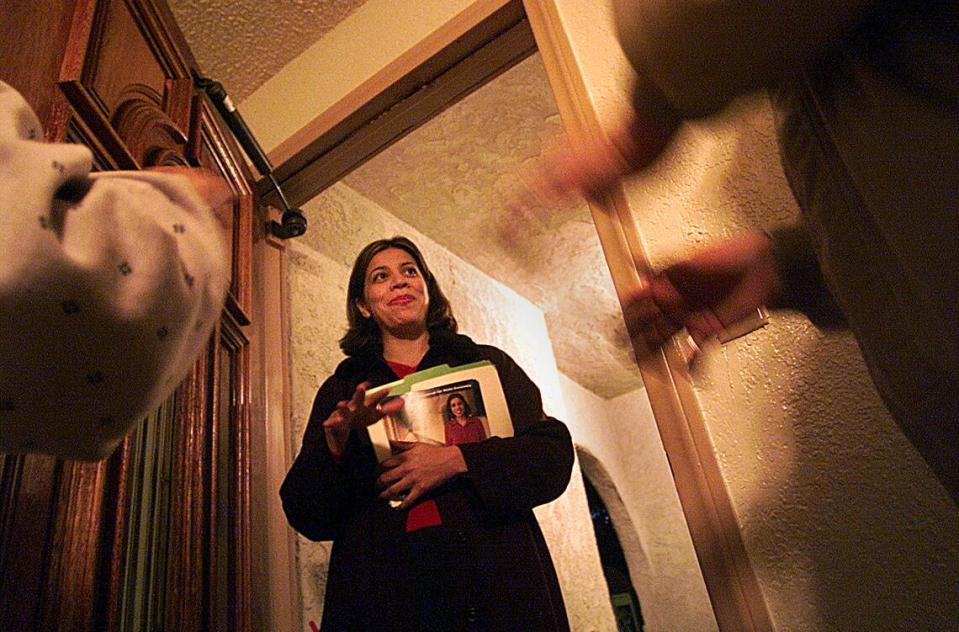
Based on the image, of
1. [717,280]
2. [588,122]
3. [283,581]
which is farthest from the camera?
[283,581]

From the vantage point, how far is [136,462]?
0.78 metres

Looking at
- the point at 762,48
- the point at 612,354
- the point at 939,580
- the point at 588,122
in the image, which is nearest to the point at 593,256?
the point at 612,354

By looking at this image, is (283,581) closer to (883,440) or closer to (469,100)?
(883,440)

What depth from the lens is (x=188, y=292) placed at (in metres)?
0.39

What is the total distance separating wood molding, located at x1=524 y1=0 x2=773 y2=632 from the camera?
648 millimetres

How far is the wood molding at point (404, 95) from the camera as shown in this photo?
121 cm

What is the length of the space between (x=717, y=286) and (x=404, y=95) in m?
0.99

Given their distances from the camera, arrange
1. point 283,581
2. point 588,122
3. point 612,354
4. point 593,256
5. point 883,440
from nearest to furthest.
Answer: point 883,440, point 588,122, point 283,581, point 593,256, point 612,354

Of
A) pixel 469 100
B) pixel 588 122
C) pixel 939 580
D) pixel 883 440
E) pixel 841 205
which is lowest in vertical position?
pixel 939 580

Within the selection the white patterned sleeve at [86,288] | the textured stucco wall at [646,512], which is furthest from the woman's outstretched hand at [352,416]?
the textured stucco wall at [646,512]

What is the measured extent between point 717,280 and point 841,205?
14cm

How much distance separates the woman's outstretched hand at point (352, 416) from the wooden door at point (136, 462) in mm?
211

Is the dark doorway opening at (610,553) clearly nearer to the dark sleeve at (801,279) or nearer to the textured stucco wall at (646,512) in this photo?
the textured stucco wall at (646,512)

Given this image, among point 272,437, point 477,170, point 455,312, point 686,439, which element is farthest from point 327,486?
point 477,170
